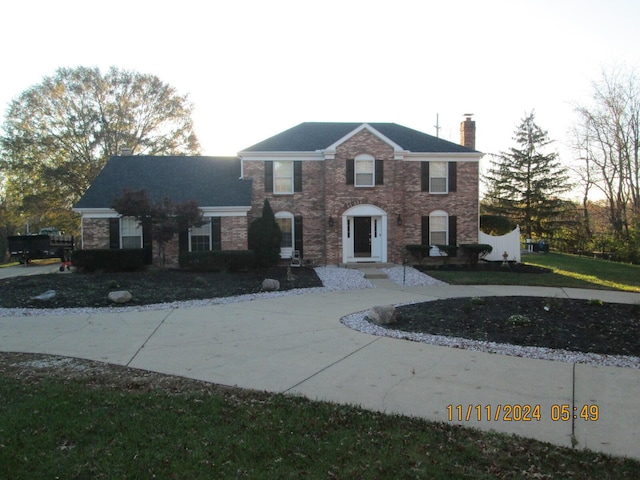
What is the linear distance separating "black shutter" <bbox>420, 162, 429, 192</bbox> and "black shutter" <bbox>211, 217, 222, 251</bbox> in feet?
31.1

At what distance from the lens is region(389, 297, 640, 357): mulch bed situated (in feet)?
24.3

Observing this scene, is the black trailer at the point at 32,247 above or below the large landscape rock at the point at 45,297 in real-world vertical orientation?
above

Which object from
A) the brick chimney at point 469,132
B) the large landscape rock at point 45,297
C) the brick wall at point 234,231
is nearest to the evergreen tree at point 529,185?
the brick chimney at point 469,132

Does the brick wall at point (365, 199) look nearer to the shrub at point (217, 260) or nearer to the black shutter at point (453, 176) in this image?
the black shutter at point (453, 176)

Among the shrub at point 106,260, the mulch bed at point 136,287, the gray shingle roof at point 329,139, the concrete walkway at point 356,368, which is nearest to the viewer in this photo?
the concrete walkway at point 356,368

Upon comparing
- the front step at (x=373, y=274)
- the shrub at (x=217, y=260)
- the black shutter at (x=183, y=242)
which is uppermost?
the black shutter at (x=183, y=242)

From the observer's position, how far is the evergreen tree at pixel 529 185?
38.5m

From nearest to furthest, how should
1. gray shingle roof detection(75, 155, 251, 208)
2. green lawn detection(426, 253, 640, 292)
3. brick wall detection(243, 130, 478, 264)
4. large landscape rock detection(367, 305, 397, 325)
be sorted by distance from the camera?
large landscape rock detection(367, 305, 397, 325) → green lawn detection(426, 253, 640, 292) → gray shingle roof detection(75, 155, 251, 208) → brick wall detection(243, 130, 478, 264)

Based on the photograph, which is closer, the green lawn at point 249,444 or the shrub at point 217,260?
the green lawn at point 249,444

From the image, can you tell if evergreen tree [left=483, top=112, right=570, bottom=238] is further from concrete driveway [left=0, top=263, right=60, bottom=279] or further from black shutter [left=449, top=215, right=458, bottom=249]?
concrete driveway [left=0, top=263, right=60, bottom=279]

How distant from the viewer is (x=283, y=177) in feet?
72.8

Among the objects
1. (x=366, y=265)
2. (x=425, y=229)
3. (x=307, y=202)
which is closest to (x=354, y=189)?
(x=307, y=202)

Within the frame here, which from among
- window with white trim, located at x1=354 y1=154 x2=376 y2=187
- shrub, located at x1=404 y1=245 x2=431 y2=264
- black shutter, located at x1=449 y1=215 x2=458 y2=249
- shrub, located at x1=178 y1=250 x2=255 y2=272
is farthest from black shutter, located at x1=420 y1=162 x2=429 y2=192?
shrub, located at x1=178 y1=250 x2=255 y2=272

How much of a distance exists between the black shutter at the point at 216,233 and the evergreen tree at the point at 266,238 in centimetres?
Result: 134
